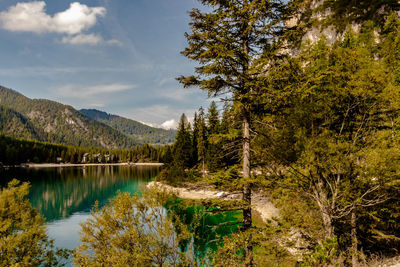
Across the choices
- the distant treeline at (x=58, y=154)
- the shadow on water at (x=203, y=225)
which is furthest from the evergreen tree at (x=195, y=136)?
the distant treeline at (x=58, y=154)

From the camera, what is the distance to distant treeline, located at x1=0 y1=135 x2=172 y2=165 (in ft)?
414

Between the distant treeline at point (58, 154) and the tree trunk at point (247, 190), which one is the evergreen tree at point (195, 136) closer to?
the tree trunk at point (247, 190)

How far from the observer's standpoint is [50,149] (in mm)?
153750

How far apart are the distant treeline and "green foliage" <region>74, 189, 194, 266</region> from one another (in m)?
102

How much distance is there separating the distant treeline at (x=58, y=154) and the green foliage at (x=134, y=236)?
10235cm

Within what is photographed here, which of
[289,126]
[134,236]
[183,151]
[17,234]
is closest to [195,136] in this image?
[183,151]

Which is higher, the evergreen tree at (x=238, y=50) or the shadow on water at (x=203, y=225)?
the evergreen tree at (x=238, y=50)

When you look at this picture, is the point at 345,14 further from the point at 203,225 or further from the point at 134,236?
the point at 134,236

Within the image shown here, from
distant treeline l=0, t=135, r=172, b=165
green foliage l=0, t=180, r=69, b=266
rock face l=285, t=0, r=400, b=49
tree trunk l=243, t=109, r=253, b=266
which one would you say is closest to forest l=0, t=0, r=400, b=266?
tree trunk l=243, t=109, r=253, b=266

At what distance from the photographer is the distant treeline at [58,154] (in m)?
126

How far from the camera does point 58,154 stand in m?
159

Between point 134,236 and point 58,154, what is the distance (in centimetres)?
18077

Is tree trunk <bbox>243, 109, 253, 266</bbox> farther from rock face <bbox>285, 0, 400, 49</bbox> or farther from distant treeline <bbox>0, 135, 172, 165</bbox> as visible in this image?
distant treeline <bbox>0, 135, 172, 165</bbox>

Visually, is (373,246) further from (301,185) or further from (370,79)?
(370,79)
